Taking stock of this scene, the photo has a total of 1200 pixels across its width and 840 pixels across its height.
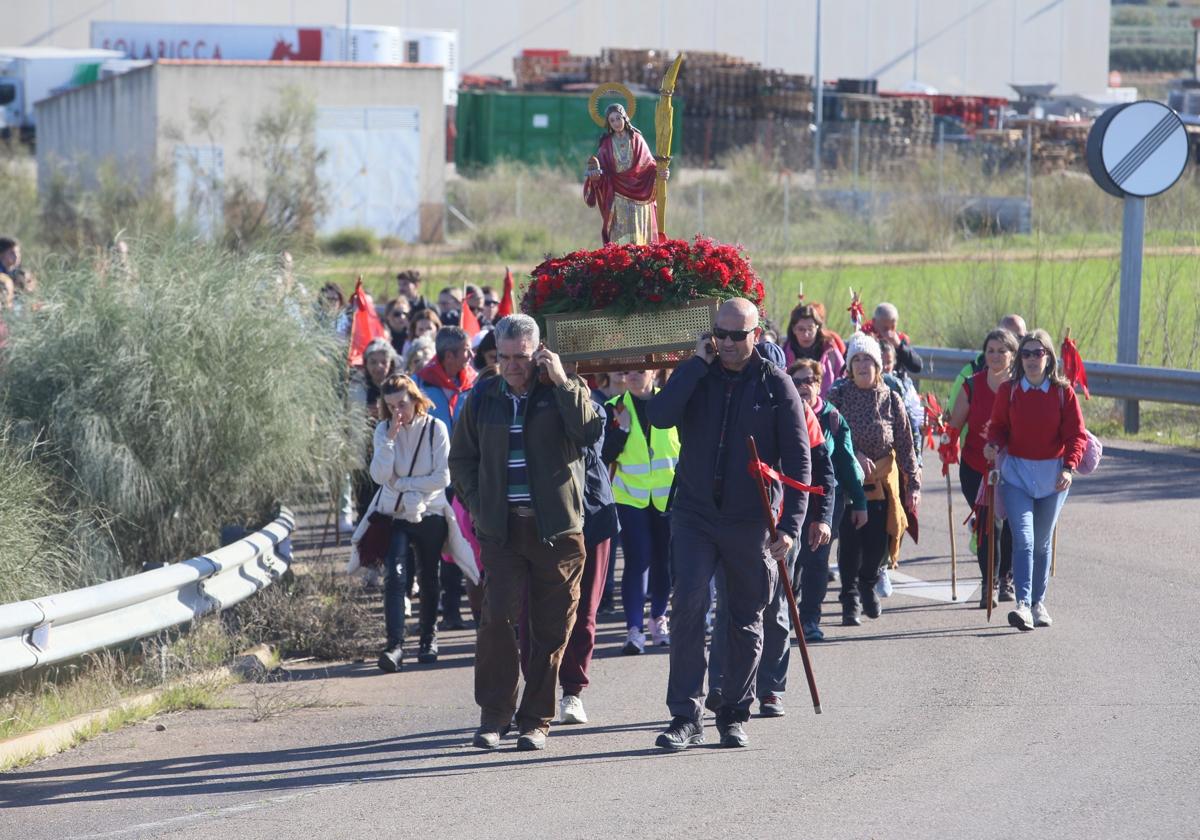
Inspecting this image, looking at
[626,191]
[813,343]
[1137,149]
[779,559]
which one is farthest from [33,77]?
[779,559]

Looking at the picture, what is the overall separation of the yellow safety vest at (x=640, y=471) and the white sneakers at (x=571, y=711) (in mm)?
1849

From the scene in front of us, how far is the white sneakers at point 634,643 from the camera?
999 cm

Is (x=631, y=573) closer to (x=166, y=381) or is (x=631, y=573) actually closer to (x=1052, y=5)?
(x=166, y=381)

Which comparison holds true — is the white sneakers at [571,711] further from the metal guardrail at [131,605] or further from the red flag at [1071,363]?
the red flag at [1071,363]

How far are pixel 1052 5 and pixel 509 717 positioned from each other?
66086 mm

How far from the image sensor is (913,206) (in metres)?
31.5

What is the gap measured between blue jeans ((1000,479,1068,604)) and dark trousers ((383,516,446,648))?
339 centimetres

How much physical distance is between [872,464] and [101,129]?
33.1 m

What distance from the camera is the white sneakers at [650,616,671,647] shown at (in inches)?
404

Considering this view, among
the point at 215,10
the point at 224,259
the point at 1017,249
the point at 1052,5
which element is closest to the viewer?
the point at 224,259

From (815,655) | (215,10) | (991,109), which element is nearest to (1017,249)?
(815,655)

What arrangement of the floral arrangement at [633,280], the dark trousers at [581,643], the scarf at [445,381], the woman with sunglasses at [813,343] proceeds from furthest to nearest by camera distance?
1. the woman with sunglasses at [813,343]
2. the scarf at [445,381]
3. the floral arrangement at [633,280]
4. the dark trousers at [581,643]

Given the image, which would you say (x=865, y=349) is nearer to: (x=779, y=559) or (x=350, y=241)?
(x=779, y=559)

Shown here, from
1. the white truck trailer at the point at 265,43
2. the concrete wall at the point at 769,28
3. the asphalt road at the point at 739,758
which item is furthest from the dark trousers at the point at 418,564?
Result: the concrete wall at the point at 769,28
